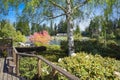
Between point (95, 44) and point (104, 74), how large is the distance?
53.6ft

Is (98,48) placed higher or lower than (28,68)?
lower

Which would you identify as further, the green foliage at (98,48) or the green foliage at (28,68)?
the green foliage at (98,48)

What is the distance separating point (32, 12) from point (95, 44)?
308 inches

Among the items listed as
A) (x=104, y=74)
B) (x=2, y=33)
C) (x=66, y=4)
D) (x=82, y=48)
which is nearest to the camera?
→ (x=104, y=74)

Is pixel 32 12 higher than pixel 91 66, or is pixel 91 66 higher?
pixel 32 12

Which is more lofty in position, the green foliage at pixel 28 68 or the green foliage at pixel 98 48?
the green foliage at pixel 28 68

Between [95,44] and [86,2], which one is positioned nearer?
[86,2]

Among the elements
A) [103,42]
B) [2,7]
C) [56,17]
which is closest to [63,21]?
[56,17]

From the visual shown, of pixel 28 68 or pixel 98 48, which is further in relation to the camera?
pixel 98 48

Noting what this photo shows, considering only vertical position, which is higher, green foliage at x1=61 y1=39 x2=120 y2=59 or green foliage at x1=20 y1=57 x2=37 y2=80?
green foliage at x1=20 y1=57 x2=37 y2=80

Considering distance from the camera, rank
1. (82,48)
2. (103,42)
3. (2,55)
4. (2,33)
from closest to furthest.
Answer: (2,55) < (82,48) < (103,42) < (2,33)

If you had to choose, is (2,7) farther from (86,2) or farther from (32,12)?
(86,2)

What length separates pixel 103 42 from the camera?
26.9m

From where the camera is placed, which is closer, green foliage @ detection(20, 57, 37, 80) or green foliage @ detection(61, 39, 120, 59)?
green foliage @ detection(20, 57, 37, 80)
